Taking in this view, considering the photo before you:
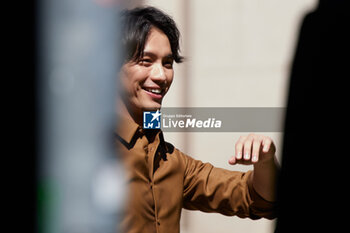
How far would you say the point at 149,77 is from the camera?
171cm

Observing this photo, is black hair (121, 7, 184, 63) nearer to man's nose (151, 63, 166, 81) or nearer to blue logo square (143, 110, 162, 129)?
man's nose (151, 63, 166, 81)

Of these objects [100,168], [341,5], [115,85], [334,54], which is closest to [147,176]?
[100,168]

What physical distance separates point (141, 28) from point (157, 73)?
0.19 meters

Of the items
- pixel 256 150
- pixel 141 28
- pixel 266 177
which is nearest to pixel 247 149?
pixel 256 150

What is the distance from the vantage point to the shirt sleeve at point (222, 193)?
Result: 1771mm

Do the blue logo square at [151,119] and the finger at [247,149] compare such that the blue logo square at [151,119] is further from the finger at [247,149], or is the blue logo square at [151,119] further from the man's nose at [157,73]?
the finger at [247,149]

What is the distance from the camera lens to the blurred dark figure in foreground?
70.7 inches

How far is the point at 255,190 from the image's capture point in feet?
5.69

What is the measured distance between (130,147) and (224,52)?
0.68m

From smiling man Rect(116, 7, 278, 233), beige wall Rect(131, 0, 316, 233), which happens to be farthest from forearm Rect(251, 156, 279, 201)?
beige wall Rect(131, 0, 316, 233)

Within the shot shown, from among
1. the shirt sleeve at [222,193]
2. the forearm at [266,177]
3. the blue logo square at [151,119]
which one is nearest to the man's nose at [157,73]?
the blue logo square at [151,119]

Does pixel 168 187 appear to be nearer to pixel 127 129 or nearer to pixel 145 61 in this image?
pixel 127 129

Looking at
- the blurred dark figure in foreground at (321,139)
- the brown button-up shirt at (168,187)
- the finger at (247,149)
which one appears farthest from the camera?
the blurred dark figure in foreground at (321,139)

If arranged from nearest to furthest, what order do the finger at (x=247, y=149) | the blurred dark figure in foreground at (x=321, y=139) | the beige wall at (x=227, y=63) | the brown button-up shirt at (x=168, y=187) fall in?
1. the finger at (x=247, y=149)
2. the brown button-up shirt at (x=168, y=187)
3. the blurred dark figure in foreground at (x=321, y=139)
4. the beige wall at (x=227, y=63)
